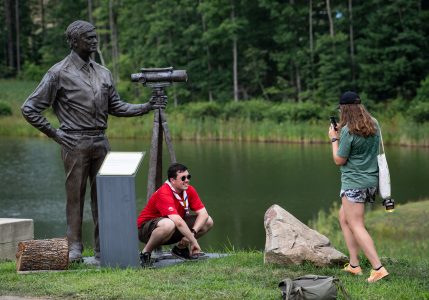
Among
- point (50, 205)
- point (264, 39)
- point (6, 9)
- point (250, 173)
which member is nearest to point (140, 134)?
point (264, 39)

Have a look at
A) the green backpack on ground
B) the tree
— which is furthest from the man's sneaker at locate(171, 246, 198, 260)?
the tree

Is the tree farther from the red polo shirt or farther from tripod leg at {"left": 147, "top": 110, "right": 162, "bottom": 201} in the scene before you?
the red polo shirt

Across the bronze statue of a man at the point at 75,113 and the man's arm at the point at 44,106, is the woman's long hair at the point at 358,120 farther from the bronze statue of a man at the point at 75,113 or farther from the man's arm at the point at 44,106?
the man's arm at the point at 44,106

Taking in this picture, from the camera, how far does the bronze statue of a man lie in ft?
27.0

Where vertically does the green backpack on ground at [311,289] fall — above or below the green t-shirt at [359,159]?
below

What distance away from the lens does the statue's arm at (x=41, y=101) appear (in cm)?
824

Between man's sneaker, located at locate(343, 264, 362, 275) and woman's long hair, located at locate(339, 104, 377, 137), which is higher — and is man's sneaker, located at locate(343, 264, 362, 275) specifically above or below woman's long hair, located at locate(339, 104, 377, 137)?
below

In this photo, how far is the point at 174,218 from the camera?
26.0ft

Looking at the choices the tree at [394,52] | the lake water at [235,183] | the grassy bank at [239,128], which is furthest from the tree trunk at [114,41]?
the lake water at [235,183]

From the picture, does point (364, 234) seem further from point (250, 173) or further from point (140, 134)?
point (140, 134)

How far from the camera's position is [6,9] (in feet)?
232

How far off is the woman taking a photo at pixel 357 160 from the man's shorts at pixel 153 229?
1.59 m

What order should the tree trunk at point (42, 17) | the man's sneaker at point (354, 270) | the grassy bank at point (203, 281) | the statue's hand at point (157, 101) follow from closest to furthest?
the grassy bank at point (203, 281), the man's sneaker at point (354, 270), the statue's hand at point (157, 101), the tree trunk at point (42, 17)

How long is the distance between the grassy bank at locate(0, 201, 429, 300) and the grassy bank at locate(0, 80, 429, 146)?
2691 cm
